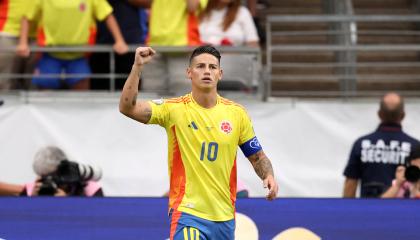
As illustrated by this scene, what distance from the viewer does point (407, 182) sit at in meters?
10.2

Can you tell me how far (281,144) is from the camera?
13086 mm

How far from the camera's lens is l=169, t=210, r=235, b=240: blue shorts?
8078mm

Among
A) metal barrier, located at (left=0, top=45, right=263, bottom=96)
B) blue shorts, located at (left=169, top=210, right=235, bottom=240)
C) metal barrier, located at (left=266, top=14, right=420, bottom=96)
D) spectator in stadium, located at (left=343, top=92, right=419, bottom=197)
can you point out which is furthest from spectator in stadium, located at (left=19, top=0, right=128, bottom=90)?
blue shorts, located at (left=169, top=210, right=235, bottom=240)

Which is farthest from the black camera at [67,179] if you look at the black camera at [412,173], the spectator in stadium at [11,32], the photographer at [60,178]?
the spectator in stadium at [11,32]

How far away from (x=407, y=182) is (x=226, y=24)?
3267mm

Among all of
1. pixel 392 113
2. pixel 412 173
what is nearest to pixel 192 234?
pixel 412 173

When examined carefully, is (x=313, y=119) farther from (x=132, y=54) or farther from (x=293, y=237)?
(x=293, y=237)

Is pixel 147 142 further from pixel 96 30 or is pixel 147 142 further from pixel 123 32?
pixel 96 30

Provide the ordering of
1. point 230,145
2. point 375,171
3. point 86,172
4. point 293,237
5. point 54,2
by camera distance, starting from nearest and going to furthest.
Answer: point 230,145 < point 293,237 < point 86,172 < point 375,171 < point 54,2

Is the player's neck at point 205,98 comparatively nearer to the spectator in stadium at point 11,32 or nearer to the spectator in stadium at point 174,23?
the spectator in stadium at point 174,23

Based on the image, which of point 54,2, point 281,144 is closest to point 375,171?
point 281,144

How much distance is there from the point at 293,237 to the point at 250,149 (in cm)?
120

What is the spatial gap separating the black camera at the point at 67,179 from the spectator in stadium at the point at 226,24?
2.95m

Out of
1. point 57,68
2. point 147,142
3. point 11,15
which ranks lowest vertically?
point 147,142
